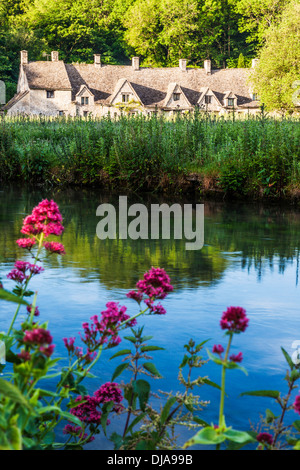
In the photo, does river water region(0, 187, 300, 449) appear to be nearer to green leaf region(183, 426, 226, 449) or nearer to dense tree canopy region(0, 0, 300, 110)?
green leaf region(183, 426, 226, 449)

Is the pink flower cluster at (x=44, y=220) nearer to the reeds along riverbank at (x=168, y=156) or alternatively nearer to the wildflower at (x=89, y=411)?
the wildflower at (x=89, y=411)

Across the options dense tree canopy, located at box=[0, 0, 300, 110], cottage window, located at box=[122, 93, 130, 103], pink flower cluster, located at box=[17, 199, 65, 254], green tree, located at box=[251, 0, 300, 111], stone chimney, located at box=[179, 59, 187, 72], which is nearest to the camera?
pink flower cluster, located at box=[17, 199, 65, 254]

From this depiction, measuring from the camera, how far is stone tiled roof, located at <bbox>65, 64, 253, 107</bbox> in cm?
7750

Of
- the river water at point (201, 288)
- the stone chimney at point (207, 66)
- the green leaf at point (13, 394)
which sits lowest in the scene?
the river water at point (201, 288)

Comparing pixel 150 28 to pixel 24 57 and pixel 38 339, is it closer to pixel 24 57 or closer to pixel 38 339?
pixel 24 57

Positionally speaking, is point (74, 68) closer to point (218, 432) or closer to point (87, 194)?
point (87, 194)

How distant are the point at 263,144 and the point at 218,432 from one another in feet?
38.0

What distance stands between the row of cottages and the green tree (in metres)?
16.1

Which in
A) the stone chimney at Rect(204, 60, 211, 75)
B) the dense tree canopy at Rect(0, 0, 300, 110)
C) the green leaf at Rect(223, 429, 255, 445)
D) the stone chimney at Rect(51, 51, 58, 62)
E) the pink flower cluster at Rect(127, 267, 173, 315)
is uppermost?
the dense tree canopy at Rect(0, 0, 300, 110)

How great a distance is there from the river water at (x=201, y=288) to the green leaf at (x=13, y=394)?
60.2 inches

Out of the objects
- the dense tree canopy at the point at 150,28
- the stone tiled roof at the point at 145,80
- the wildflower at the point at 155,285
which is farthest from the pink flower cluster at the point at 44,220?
the dense tree canopy at the point at 150,28

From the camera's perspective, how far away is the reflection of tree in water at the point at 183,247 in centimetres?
705

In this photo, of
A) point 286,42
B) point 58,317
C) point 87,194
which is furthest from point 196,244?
point 286,42

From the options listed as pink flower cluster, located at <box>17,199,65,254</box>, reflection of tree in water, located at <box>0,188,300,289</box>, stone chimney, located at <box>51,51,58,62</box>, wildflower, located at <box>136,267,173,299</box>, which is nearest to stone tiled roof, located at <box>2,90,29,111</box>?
stone chimney, located at <box>51,51,58,62</box>
